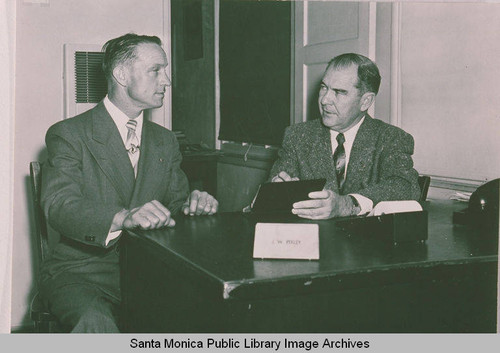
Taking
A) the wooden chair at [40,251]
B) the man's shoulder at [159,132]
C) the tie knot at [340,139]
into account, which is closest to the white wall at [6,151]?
the wooden chair at [40,251]

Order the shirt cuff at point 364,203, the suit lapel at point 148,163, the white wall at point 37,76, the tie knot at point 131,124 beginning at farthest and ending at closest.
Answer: the white wall at point 37,76
the tie knot at point 131,124
the suit lapel at point 148,163
the shirt cuff at point 364,203

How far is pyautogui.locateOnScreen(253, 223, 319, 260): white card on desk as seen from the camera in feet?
4.02

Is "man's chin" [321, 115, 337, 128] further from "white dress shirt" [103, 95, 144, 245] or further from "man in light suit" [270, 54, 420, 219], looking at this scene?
"white dress shirt" [103, 95, 144, 245]

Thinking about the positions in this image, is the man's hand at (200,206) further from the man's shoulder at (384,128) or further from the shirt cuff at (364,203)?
the man's shoulder at (384,128)

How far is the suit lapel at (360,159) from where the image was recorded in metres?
2.31

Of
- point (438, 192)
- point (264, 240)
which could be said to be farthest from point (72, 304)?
point (438, 192)

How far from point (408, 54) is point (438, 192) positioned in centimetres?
66

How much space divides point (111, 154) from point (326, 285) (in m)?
1.18

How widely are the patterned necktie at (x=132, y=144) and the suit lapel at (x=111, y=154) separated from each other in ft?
0.28

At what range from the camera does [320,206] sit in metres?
1.77

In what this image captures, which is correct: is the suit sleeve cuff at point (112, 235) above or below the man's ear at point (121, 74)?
below

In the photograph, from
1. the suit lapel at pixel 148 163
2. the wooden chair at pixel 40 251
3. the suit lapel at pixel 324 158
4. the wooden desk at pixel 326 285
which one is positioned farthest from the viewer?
the suit lapel at pixel 324 158

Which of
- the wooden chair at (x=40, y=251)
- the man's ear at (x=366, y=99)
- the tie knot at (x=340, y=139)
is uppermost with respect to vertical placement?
the man's ear at (x=366, y=99)
